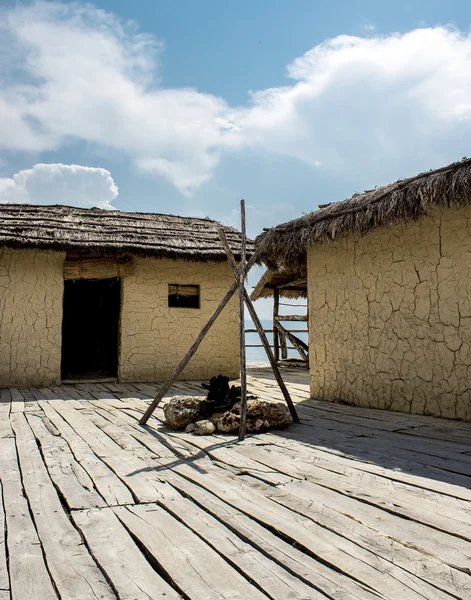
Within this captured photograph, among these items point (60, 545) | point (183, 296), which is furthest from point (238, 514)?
point (183, 296)

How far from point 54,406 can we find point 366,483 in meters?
4.72

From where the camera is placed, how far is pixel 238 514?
2.74 metres

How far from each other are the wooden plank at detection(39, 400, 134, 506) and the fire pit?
0.98m

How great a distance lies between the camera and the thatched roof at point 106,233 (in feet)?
28.9

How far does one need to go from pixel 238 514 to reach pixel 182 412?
98.6 inches

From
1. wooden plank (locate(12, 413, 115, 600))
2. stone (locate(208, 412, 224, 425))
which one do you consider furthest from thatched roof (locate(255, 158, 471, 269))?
wooden plank (locate(12, 413, 115, 600))

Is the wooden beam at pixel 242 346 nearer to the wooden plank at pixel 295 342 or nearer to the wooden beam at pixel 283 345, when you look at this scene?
the wooden plank at pixel 295 342

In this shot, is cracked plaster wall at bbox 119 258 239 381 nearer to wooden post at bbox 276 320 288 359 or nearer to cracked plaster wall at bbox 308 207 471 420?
cracked plaster wall at bbox 308 207 471 420

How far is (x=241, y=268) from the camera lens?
5395 millimetres

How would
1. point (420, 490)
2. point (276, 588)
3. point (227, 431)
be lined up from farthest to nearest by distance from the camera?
1. point (227, 431)
2. point (420, 490)
3. point (276, 588)

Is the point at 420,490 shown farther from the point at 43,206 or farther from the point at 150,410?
the point at 43,206

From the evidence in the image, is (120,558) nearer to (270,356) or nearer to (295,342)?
(270,356)

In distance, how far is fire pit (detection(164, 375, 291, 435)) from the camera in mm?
4961

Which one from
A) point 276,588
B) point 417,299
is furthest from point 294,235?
point 276,588
